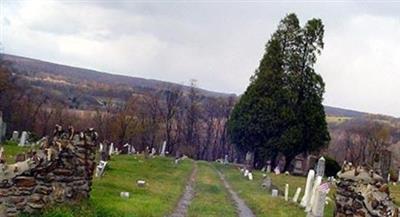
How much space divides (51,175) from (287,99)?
4250 cm

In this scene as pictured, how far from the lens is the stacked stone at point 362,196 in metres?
14.5

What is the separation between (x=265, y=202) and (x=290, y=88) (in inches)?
1249

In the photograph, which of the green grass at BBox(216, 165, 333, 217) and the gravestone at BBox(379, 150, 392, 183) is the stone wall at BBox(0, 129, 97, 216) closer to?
the green grass at BBox(216, 165, 333, 217)

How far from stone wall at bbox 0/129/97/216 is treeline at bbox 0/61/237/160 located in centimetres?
5497

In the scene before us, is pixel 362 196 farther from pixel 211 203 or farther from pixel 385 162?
pixel 385 162

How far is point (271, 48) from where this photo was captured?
61094mm

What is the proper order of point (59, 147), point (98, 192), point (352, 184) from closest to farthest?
1. point (352, 184)
2. point (59, 147)
3. point (98, 192)

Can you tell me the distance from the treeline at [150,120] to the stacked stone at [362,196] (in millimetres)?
59997

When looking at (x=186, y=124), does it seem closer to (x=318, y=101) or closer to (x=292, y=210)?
(x=318, y=101)

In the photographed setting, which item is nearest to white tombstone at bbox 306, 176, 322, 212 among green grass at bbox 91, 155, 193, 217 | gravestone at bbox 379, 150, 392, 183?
green grass at bbox 91, 155, 193, 217

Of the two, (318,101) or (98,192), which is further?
(318,101)

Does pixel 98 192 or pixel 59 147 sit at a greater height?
pixel 59 147

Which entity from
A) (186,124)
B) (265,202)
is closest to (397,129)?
(186,124)

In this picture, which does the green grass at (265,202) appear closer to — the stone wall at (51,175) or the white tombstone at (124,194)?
the white tombstone at (124,194)
